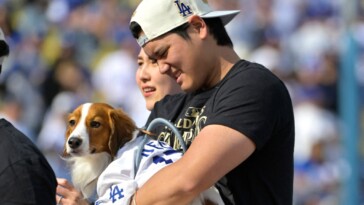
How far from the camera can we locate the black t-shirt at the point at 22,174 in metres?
2.62

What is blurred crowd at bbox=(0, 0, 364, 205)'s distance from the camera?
8453mm

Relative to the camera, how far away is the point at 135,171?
10.3 ft

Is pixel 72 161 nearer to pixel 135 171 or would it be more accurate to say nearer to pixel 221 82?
pixel 135 171

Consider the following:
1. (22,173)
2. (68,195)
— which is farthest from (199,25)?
(22,173)

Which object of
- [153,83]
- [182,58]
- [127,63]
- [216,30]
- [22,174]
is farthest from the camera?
[127,63]

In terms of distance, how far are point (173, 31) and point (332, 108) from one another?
554cm

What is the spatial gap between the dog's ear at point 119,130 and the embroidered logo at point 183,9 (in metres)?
0.44

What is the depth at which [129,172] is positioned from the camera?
3131 millimetres

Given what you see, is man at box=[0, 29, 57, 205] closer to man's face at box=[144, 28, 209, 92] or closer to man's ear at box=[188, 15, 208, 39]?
man's face at box=[144, 28, 209, 92]

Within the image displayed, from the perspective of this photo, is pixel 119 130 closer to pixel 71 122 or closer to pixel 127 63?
A: pixel 71 122

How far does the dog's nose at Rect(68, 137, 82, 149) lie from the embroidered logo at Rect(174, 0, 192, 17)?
0.60 metres

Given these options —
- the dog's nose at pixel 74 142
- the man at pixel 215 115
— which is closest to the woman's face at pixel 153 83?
the man at pixel 215 115

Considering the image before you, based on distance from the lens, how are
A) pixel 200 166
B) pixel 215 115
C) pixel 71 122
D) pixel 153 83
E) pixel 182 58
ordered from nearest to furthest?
pixel 200 166, pixel 215 115, pixel 182 58, pixel 71 122, pixel 153 83

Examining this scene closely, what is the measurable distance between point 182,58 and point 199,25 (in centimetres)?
15
